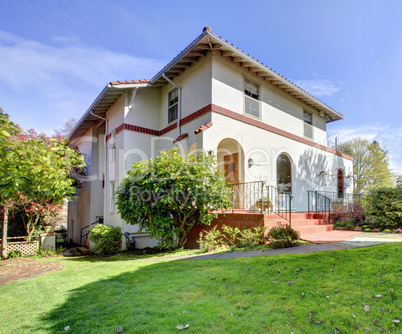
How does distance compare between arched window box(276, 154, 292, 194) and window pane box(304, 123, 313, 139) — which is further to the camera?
window pane box(304, 123, 313, 139)

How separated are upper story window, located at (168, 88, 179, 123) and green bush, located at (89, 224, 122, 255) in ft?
17.6

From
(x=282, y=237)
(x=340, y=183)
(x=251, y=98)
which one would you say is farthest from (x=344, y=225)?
(x=340, y=183)

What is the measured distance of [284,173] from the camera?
12.1m

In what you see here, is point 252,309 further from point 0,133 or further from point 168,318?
point 0,133

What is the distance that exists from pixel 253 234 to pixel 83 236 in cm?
1231

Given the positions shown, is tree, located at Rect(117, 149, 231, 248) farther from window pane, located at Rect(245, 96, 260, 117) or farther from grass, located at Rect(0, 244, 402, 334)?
window pane, located at Rect(245, 96, 260, 117)

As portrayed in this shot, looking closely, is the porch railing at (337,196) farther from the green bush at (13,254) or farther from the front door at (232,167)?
the green bush at (13,254)

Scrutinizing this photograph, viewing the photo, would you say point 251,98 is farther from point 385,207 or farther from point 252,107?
point 385,207

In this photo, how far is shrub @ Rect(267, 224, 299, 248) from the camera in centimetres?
646

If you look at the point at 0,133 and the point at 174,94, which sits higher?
the point at 174,94

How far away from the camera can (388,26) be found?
8.84 m

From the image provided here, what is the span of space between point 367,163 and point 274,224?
21.1 meters

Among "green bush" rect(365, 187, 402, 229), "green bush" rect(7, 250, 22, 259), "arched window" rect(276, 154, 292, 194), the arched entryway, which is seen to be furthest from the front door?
"green bush" rect(7, 250, 22, 259)

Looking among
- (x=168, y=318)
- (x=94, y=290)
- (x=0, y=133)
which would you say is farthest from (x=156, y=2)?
(x=168, y=318)
